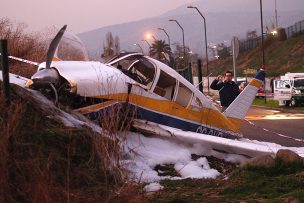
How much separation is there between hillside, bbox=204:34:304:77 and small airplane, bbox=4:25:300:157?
182 feet

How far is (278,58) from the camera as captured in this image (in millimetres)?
77250

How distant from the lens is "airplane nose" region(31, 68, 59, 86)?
8797mm

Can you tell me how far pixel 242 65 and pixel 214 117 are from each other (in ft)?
257

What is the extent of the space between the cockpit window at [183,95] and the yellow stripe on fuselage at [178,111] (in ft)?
0.39

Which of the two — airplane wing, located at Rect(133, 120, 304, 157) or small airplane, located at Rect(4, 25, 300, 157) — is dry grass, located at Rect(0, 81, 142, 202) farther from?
airplane wing, located at Rect(133, 120, 304, 157)

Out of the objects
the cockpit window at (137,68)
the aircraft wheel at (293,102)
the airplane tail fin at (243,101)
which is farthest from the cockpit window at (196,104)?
the aircraft wheel at (293,102)

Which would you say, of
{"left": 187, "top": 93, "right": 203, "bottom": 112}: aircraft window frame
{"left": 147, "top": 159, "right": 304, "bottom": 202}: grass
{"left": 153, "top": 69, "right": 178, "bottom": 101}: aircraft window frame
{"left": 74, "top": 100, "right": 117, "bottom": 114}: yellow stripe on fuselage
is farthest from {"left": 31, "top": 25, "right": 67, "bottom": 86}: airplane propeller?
{"left": 187, "top": 93, "right": 203, "bottom": 112}: aircraft window frame

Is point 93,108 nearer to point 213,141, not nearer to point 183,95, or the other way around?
point 213,141

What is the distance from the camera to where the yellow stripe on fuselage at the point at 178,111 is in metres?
9.29

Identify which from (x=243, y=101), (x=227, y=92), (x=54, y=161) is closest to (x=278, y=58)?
(x=227, y=92)

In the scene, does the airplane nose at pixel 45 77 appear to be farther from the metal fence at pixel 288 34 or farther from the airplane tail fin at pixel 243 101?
the metal fence at pixel 288 34

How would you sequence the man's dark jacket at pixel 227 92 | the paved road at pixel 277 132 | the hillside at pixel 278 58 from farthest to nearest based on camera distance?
the hillside at pixel 278 58, the paved road at pixel 277 132, the man's dark jacket at pixel 227 92

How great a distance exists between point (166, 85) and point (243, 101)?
3.12m

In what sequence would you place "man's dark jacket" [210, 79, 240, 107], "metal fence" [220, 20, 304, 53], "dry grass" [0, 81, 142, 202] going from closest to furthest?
1. "dry grass" [0, 81, 142, 202]
2. "man's dark jacket" [210, 79, 240, 107]
3. "metal fence" [220, 20, 304, 53]
